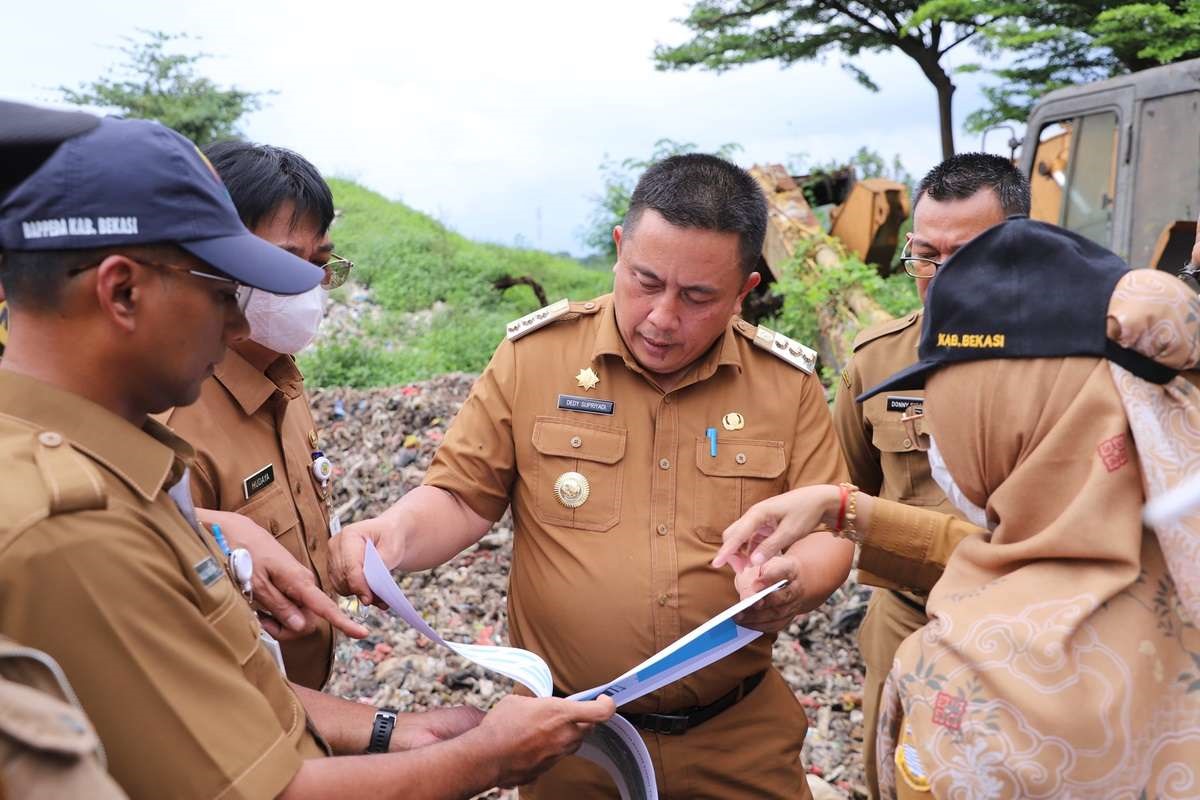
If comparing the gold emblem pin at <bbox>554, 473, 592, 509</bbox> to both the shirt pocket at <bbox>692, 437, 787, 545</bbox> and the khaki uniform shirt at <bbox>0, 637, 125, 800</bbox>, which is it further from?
the khaki uniform shirt at <bbox>0, 637, 125, 800</bbox>

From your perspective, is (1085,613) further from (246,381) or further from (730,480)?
(246,381)

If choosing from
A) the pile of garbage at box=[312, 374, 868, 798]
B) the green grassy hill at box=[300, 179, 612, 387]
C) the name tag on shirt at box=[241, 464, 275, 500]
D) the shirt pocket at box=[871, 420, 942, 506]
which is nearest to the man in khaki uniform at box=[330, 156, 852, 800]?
the name tag on shirt at box=[241, 464, 275, 500]

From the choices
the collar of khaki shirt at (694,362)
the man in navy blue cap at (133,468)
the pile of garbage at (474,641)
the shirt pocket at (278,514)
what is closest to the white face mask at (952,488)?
the collar of khaki shirt at (694,362)

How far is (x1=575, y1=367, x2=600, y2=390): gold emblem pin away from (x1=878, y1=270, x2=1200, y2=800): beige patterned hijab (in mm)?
1229

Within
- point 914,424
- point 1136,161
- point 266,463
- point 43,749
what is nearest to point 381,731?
point 266,463

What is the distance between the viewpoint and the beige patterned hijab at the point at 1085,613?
5.11 feet

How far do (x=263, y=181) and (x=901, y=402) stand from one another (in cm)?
203

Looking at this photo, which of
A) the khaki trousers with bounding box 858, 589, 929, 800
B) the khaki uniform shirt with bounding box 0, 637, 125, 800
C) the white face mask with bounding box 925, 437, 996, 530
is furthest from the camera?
the khaki trousers with bounding box 858, 589, 929, 800

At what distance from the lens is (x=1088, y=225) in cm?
714

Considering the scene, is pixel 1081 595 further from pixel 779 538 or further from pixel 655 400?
pixel 655 400

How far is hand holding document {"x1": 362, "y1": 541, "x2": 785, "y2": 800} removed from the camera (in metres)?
2.11

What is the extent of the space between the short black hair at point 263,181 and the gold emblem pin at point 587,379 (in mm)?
757

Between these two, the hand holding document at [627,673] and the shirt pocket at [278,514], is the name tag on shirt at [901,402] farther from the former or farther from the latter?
the shirt pocket at [278,514]

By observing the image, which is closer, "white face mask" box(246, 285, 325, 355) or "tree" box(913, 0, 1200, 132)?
"white face mask" box(246, 285, 325, 355)
